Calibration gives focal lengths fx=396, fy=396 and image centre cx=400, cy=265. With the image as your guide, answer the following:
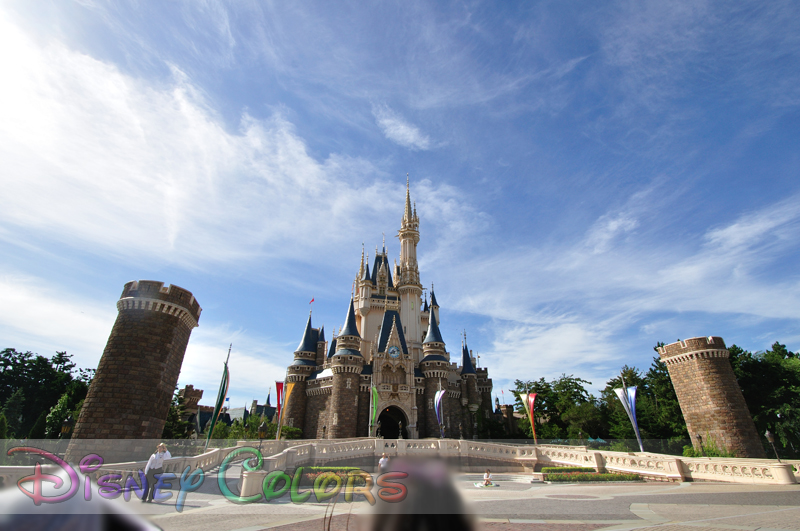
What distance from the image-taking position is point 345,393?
40969 mm

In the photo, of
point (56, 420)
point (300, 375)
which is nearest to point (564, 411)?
point (300, 375)

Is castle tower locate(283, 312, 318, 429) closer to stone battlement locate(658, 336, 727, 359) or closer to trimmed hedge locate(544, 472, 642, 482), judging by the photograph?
trimmed hedge locate(544, 472, 642, 482)

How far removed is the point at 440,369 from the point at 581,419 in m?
15.0

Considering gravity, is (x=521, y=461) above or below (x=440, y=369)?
below

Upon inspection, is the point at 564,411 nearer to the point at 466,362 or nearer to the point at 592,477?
the point at 466,362

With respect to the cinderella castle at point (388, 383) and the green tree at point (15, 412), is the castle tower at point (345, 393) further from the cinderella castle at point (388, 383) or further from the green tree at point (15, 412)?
the green tree at point (15, 412)

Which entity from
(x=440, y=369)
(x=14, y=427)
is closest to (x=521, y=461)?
(x=440, y=369)

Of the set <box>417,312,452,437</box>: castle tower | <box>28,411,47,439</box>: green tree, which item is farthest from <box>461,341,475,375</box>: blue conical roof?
<box>28,411,47,439</box>: green tree

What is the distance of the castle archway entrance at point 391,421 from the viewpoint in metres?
46.1

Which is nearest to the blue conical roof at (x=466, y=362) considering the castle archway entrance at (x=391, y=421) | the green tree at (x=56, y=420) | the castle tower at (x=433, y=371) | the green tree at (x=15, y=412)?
the castle tower at (x=433, y=371)

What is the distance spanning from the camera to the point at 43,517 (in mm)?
1765

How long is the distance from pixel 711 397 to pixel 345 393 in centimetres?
3123

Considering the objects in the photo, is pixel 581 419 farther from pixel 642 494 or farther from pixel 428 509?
pixel 428 509

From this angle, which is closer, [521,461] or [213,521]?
[213,521]
